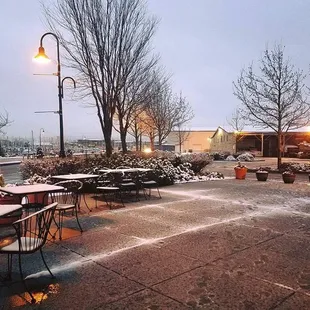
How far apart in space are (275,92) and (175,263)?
19.5 metres

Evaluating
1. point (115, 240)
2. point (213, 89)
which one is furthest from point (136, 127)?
point (213, 89)

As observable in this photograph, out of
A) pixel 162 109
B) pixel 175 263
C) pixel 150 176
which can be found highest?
pixel 162 109

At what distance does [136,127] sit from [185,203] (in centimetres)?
1866

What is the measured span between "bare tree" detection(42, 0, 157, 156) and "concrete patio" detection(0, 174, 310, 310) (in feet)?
26.6

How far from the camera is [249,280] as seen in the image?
3.80 meters

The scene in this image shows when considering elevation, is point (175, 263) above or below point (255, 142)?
below

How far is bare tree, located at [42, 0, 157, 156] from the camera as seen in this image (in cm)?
1377

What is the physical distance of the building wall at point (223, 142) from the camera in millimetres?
41906

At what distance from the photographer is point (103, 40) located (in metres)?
13.9

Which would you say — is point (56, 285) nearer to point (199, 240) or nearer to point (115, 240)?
point (115, 240)

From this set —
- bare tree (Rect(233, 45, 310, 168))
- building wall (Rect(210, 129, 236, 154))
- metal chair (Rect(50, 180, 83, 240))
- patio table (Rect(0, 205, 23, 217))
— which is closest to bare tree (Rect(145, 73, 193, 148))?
bare tree (Rect(233, 45, 310, 168))

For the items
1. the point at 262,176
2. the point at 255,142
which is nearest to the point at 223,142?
the point at 255,142

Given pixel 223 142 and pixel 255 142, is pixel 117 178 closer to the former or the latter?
pixel 223 142

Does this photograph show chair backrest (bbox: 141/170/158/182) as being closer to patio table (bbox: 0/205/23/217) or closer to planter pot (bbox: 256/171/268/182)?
planter pot (bbox: 256/171/268/182)
